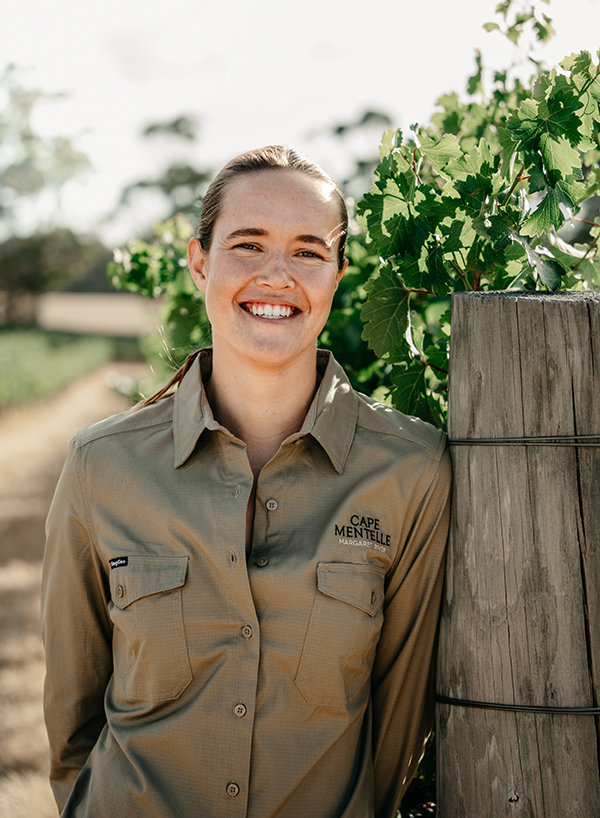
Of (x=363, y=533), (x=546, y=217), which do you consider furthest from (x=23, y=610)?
(x=546, y=217)

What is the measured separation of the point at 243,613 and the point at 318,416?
Result: 521mm

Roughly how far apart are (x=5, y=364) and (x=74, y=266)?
27549 millimetres

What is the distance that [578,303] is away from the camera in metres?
1.58

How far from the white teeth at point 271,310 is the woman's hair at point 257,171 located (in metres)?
0.27

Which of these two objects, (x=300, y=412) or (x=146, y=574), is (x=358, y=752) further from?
(x=300, y=412)

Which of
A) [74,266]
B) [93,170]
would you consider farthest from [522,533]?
[93,170]

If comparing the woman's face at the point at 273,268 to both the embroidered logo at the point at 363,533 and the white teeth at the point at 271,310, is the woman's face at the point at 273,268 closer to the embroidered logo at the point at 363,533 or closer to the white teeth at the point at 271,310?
the white teeth at the point at 271,310

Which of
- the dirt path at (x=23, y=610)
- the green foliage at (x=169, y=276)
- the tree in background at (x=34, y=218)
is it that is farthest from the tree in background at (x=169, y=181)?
the green foliage at (x=169, y=276)

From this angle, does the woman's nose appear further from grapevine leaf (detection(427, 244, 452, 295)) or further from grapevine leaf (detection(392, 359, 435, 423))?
grapevine leaf (detection(392, 359, 435, 423))

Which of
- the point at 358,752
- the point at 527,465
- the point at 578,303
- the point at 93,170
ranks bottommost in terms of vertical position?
the point at 358,752

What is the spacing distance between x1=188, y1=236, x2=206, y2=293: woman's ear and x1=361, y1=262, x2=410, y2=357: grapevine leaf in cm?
47

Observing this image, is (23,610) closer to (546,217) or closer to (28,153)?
(546,217)

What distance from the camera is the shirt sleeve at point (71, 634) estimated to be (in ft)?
6.28

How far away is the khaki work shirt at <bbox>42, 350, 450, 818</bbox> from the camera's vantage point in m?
1.68
